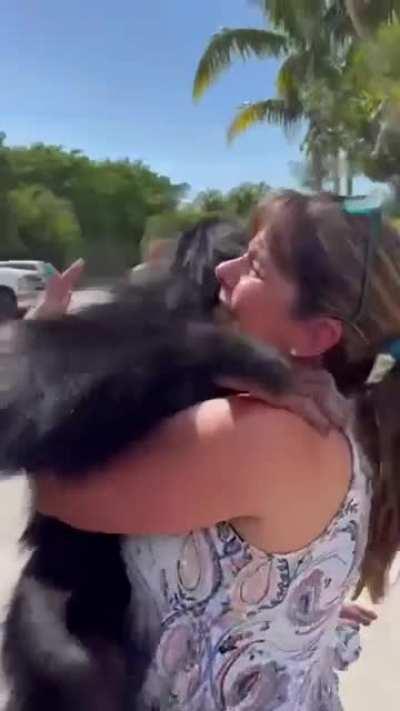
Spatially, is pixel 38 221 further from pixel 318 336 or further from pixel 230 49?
pixel 318 336

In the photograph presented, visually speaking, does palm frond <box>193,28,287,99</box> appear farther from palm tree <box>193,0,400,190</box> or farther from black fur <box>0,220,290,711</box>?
black fur <box>0,220,290,711</box>

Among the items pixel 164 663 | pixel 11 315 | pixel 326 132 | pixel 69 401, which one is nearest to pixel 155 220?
pixel 11 315

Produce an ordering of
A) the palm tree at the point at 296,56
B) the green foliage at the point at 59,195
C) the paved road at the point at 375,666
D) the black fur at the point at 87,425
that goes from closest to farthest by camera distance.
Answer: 1. the black fur at the point at 87,425
2. the paved road at the point at 375,666
3. the palm tree at the point at 296,56
4. the green foliage at the point at 59,195

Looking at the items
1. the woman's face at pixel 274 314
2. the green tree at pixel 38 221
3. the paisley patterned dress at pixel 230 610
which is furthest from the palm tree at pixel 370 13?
the green tree at pixel 38 221

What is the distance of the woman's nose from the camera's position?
1365 millimetres

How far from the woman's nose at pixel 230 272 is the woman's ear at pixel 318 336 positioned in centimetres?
11

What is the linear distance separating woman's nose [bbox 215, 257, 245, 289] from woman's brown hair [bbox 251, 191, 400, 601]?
52 mm

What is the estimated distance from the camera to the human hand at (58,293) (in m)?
1.34

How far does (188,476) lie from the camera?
119 cm

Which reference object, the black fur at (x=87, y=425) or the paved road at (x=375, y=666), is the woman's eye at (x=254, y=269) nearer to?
the black fur at (x=87, y=425)

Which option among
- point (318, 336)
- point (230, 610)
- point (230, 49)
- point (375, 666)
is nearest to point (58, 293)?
point (318, 336)

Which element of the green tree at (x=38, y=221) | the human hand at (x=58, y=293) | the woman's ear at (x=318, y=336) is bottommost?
the green tree at (x=38, y=221)

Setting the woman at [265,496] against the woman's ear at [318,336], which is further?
the woman's ear at [318,336]

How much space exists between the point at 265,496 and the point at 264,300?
0.81ft
